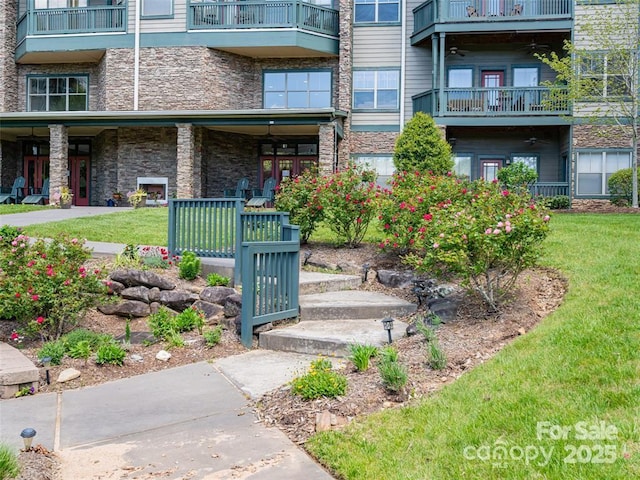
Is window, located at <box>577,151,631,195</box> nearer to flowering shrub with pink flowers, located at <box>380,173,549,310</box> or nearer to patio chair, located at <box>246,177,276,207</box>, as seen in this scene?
patio chair, located at <box>246,177,276,207</box>

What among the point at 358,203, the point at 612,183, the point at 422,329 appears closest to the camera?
the point at 422,329

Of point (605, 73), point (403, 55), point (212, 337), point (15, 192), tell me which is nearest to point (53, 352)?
point (212, 337)

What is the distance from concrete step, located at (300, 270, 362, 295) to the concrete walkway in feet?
6.99

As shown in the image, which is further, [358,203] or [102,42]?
[102,42]

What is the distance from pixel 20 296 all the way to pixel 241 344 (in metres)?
2.43

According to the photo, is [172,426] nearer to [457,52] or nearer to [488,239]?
[488,239]

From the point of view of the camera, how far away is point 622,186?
19.7 meters

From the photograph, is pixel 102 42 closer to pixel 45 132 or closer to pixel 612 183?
pixel 45 132

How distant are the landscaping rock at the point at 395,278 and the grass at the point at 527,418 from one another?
2.99 m

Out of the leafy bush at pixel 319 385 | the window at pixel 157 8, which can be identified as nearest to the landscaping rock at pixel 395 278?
the leafy bush at pixel 319 385

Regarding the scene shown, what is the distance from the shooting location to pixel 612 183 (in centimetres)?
Answer: 1995

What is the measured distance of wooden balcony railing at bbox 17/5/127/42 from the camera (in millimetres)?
22953

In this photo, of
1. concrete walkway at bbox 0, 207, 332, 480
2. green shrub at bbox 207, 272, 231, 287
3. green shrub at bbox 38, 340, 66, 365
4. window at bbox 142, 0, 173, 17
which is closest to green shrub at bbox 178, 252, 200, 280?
green shrub at bbox 207, 272, 231, 287

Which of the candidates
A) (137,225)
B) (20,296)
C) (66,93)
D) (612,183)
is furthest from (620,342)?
(66,93)
